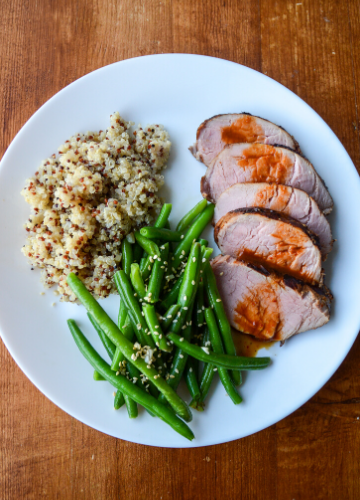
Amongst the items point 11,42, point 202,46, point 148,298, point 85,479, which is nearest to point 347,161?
point 202,46

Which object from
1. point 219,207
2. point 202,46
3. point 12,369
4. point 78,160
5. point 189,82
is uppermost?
point 202,46

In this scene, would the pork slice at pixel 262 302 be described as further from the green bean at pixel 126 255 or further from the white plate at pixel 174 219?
the green bean at pixel 126 255

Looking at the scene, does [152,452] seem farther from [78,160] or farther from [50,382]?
[78,160]

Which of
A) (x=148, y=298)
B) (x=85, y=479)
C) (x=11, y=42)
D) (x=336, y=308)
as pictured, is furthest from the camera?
(x=11, y=42)

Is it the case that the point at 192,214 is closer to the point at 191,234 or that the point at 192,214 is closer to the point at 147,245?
the point at 191,234

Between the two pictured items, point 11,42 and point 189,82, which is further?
point 11,42

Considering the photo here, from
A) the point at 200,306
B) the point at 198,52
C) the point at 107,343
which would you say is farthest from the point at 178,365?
the point at 198,52

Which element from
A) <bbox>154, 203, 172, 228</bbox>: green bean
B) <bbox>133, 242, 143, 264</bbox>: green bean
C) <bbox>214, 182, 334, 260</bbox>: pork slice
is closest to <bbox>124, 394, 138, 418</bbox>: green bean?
<bbox>133, 242, 143, 264</bbox>: green bean

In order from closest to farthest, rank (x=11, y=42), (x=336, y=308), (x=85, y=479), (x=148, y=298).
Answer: (x=148, y=298) < (x=336, y=308) < (x=85, y=479) < (x=11, y=42)

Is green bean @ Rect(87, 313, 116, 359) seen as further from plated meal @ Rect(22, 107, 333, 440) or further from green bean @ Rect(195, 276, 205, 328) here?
green bean @ Rect(195, 276, 205, 328)
